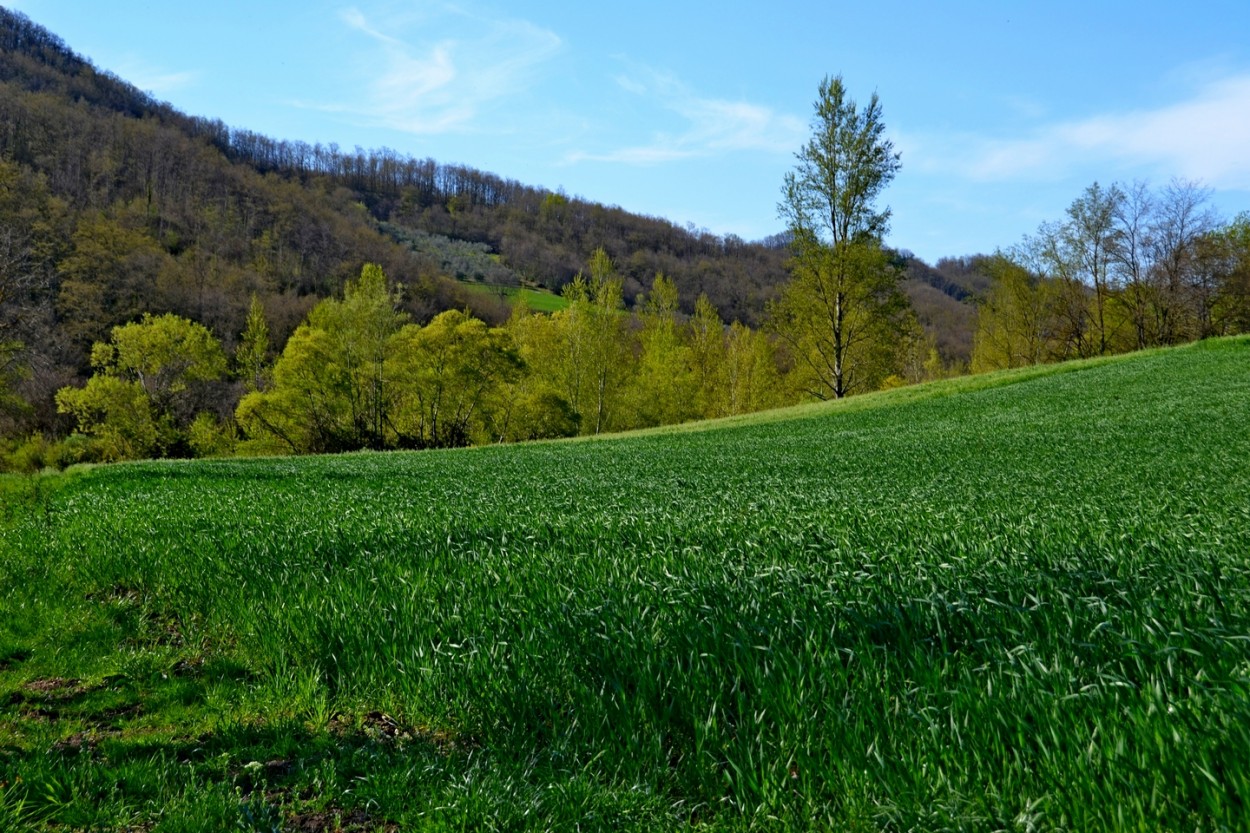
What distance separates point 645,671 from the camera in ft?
11.1

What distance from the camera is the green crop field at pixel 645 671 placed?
7.93 ft

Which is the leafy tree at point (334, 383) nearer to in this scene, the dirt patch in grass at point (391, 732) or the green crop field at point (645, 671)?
the green crop field at point (645, 671)

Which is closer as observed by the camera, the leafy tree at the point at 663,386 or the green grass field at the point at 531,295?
the leafy tree at the point at 663,386

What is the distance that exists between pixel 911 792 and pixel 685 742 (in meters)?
1.04

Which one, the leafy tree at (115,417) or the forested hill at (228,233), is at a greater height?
the forested hill at (228,233)

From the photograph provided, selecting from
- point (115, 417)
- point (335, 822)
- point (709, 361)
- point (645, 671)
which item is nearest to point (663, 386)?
point (709, 361)

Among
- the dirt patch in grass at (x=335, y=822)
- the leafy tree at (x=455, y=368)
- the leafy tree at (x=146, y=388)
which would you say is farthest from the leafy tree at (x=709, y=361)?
the dirt patch in grass at (x=335, y=822)

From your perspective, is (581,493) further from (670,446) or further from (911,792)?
(670,446)

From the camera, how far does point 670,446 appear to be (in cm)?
2625

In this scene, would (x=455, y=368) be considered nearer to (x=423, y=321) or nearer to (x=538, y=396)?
(x=538, y=396)

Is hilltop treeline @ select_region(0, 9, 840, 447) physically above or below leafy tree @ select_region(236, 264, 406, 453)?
above

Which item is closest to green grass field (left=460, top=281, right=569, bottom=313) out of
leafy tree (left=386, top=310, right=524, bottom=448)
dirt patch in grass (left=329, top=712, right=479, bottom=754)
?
leafy tree (left=386, top=310, right=524, bottom=448)

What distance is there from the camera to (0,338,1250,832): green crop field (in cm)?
242

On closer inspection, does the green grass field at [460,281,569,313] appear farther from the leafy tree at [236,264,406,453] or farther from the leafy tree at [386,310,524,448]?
the leafy tree at [236,264,406,453]
